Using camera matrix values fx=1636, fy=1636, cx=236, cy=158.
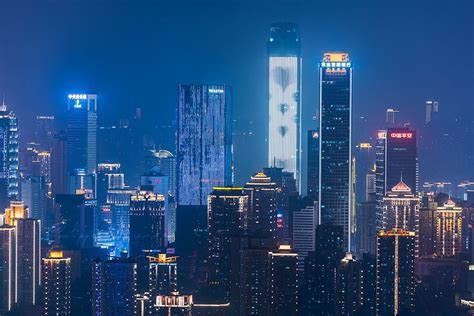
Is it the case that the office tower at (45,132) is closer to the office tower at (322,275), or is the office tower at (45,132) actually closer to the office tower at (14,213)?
the office tower at (14,213)

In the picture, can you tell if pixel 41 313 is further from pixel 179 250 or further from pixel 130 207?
pixel 130 207

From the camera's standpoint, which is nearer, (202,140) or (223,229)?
(223,229)

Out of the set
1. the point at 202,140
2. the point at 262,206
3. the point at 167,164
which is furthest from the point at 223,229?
the point at 202,140

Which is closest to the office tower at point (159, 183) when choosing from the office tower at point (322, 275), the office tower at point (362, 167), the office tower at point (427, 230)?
the office tower at point (362, 167)

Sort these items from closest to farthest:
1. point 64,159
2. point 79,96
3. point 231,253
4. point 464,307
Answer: point 464,307 < point 231,253 < point 79,96 < point 64,159

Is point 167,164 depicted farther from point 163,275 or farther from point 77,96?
point 163,275

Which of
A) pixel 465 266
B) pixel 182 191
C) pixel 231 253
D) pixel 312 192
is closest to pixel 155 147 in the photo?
pixel 182 191
